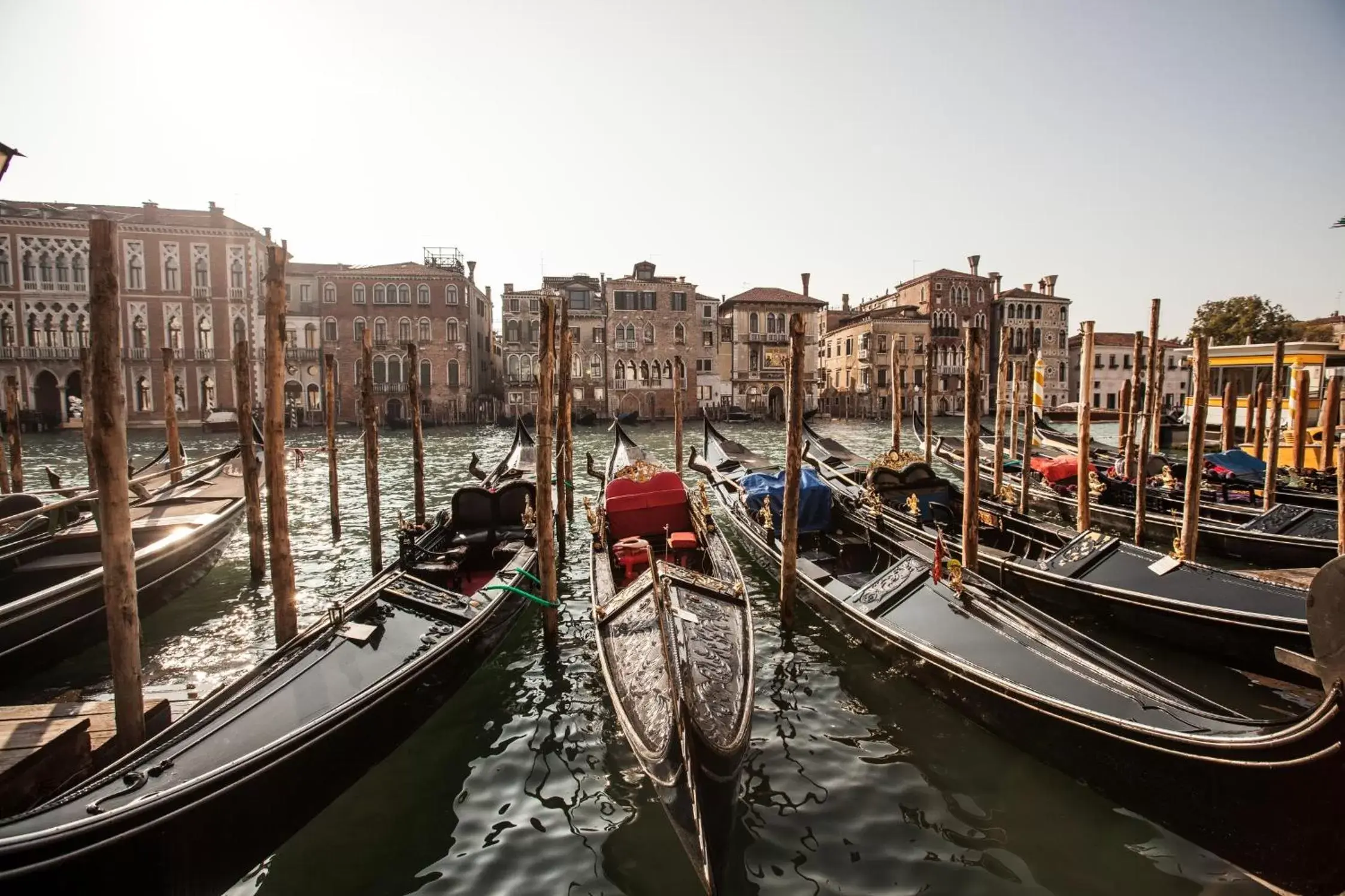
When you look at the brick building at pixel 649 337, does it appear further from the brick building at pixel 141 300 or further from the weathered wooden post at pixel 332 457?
the weathered wooden post at pixel 332 457

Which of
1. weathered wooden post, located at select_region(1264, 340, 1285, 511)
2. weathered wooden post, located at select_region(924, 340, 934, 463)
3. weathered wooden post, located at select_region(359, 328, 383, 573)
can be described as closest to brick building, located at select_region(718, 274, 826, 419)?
weathered wooden post, located at select_region(924, 340, 934, 463)

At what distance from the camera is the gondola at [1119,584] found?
550cm

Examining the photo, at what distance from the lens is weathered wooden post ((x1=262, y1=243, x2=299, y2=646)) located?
5301 mm

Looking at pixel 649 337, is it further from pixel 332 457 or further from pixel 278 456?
pixel 278 456

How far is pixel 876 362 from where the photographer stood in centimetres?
4212

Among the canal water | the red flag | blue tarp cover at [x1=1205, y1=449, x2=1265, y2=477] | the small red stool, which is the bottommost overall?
the canal water

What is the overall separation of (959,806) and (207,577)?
935 cm

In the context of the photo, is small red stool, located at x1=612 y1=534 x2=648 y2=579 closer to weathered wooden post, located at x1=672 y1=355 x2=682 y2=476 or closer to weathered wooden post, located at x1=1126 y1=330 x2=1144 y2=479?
weathered wooden post, located at x1=672 y1=355 x2=682 y2=476

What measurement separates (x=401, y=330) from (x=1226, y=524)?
119ft

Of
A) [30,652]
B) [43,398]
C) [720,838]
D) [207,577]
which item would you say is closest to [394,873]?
[720,838]

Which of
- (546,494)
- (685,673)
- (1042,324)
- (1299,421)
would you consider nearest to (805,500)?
(546,494)

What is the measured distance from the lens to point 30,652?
580 centimetres

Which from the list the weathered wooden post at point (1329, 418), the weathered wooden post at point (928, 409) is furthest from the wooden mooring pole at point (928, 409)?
the weathered wooden post at point (1329, 418)

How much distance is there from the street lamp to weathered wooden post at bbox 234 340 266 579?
156 inches
